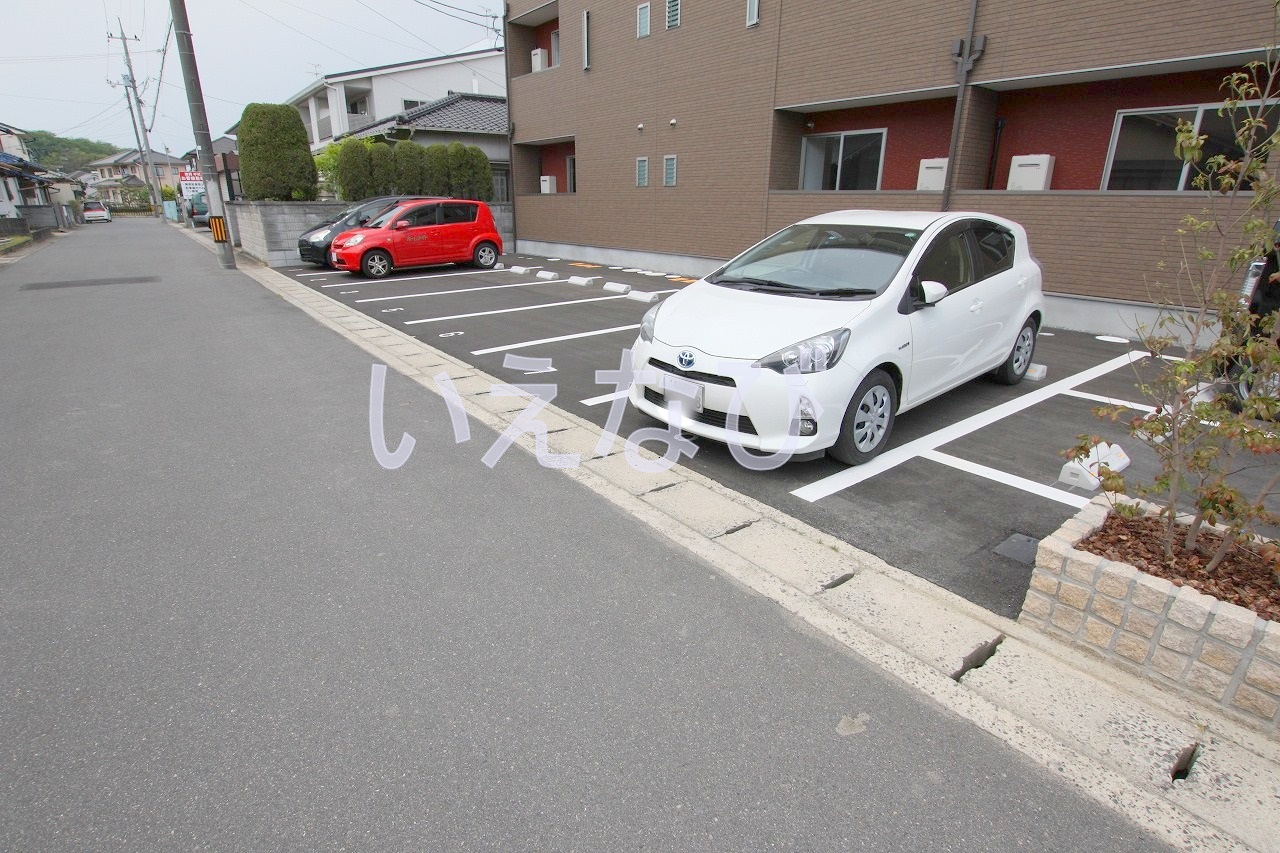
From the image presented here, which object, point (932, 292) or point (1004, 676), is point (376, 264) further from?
point (1004, 676)

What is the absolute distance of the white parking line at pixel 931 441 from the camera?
4090mm

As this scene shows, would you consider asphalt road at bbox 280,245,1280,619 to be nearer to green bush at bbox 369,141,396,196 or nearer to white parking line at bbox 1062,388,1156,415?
white parking line at bbox 1062,388,1156,415

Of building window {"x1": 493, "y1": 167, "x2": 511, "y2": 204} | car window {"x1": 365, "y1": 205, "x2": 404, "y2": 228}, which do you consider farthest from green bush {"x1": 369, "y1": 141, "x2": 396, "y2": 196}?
building window {"x1": 493, "y1": 167, "x2": 511, "y2": 204}

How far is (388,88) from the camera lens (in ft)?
90.7

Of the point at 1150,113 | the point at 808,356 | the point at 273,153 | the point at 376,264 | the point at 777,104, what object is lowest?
the point at 376,264

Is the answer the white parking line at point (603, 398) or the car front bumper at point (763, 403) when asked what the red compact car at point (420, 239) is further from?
the car front bumper at point (763, 403)

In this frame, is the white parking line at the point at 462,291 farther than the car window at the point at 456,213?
No

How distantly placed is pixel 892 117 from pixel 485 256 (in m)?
8.83

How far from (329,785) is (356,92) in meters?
31.9

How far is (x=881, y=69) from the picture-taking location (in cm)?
980

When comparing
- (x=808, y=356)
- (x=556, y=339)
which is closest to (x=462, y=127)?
(x=556, y=339)

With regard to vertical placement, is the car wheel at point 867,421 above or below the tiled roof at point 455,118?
below

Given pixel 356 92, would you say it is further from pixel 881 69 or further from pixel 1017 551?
pixel 1017 551

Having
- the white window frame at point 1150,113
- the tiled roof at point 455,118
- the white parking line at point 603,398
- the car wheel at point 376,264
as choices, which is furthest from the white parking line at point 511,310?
the tiled roof at point 455,118
